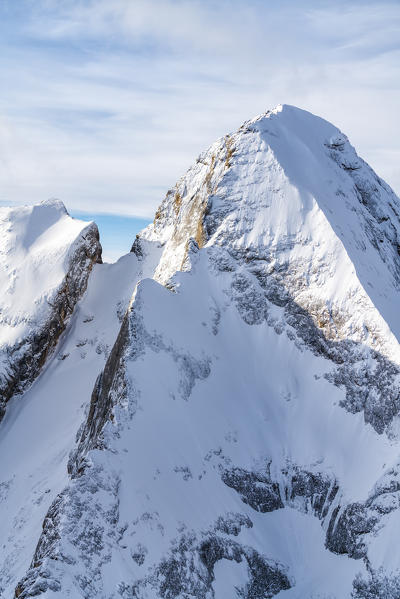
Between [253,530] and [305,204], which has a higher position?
[305,204]

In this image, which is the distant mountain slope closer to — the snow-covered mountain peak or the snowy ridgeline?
the snowy ridgeline

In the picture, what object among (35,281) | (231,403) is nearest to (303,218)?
(231,403)

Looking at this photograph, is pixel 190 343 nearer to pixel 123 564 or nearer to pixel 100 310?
pixel 123 564

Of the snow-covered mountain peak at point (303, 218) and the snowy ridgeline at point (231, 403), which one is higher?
the snow-covered mountain peak at point (303, 218)

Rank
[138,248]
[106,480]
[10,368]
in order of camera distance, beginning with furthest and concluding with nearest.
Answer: [138,248]
[10,368]
[106,480]

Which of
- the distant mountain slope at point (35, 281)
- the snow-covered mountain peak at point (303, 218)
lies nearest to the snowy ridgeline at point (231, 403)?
the snow-covered mountain peak at point (303, 218)

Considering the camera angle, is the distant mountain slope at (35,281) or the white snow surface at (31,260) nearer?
the distant mountain slope at (35,281)

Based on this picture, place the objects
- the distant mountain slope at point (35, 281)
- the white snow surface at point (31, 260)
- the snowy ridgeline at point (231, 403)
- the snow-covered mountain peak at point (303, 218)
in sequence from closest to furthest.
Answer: the snowy ridgeline at point (231, 403) → the snow-covered mountain peak at point (303, 218) → the distant mountain slope at point (35, 281) → the white snow surface at point (31, 260)

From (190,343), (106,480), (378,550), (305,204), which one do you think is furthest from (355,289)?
(106,480)

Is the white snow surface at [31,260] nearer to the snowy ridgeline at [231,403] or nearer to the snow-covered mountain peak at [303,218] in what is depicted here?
the snowy ridgeline at [231,403]
